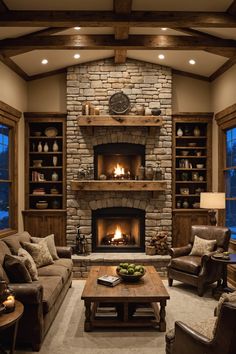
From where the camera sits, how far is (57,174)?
25.3 feet

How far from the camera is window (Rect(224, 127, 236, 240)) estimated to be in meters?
6.57

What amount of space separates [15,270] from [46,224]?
3.45 meters

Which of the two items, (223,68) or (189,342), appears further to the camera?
(223,68)

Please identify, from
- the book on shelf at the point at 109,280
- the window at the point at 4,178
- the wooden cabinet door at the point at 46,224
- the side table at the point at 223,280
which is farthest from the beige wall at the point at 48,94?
the side table at the point at 223,280

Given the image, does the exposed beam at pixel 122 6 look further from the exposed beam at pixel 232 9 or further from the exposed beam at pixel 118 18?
the exposed beam at pixel 232 9

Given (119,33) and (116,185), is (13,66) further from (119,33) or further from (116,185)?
(116,185)

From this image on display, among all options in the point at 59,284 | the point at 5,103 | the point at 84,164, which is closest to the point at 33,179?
the point at 84,164

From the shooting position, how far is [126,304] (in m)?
4.18

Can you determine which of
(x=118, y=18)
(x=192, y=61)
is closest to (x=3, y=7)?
(x=118, y=18)

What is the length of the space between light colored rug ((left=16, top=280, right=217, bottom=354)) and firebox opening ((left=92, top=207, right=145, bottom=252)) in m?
2.21

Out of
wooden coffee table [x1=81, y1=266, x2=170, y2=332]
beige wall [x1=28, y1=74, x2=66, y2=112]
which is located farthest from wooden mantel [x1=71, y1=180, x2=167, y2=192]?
wooden coffee table [x1=81, y1=266, x2=170, y2=332]

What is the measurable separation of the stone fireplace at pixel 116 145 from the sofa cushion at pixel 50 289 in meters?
2.71

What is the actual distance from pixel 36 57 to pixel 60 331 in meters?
4.64

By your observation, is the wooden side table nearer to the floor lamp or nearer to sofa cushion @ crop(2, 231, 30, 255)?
sofa cushion @ crop(2, 231, 30, 255)
